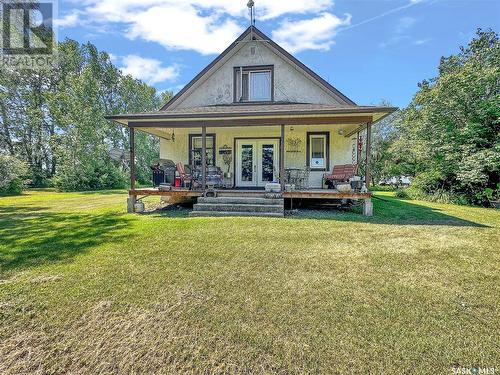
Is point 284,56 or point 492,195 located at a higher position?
point 284,56

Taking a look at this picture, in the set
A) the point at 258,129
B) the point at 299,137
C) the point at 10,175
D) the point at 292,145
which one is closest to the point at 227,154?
the point at 258,129

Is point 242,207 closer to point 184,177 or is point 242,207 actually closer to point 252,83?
point 184,177

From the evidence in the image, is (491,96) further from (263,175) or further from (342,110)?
(263,175)

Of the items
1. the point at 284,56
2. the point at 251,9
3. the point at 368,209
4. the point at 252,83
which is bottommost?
the point at 368,209

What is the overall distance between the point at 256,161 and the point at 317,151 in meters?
2.79

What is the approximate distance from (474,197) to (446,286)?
12.6 metres

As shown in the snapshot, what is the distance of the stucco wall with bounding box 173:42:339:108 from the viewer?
12055 millimetres

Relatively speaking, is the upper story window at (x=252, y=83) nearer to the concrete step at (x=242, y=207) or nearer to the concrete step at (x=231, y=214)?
the concrete step at (x=242, y=207)

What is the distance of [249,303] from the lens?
10.7 feet

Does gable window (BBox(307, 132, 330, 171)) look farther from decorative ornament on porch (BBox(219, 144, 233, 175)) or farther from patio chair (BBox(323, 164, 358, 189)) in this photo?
decorative ornament on porch (BBox(219, 144, 233, 175))

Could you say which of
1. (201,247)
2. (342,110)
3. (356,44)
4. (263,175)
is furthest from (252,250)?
(356,44)

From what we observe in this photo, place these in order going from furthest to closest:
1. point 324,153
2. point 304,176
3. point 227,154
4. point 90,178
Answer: point 90,178, point 227,154, point 324,153, point 304,176

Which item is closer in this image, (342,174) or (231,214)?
(231,214)

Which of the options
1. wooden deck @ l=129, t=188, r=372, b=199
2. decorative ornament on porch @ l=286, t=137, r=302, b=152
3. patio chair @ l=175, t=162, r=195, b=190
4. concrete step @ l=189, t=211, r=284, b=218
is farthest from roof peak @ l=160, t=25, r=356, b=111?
concrete step @ l=189, t=211, r=284, b=218
